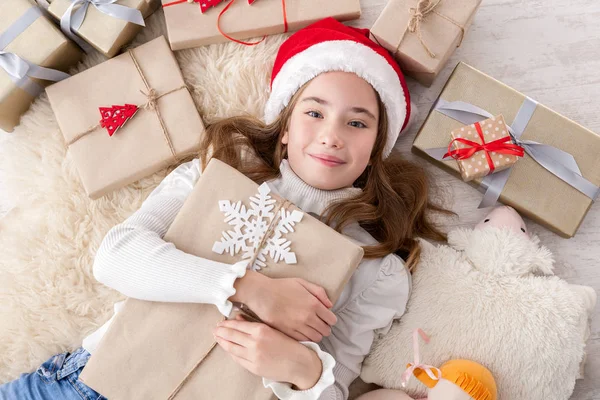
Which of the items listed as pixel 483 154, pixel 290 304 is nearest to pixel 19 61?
pixel 290 304

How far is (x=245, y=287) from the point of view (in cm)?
119

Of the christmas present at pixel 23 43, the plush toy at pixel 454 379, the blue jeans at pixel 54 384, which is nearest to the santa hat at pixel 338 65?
the plush toy at pixel 454 379

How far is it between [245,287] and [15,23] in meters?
1.24

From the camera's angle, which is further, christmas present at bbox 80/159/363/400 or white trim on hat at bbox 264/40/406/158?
white trim on hat at bbox 264/40/406/158

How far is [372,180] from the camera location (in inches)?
63.4

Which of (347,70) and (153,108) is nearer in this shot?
(347,70)

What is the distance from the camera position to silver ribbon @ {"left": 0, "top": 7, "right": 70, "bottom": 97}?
163 centimetres

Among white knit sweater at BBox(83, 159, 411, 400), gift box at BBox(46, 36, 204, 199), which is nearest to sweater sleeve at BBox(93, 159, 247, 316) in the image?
white knit sweater at BBox(83, 159, 411, 400)

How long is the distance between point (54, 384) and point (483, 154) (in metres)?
1.51

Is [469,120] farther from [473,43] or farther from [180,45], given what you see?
[180,45]

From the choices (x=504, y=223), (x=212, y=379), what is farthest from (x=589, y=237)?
(x=212, y=379)

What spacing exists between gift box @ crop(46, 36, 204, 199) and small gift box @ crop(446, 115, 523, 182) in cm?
88

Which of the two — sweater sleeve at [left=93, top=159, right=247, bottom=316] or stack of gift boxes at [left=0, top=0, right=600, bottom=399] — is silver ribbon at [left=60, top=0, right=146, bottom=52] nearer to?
stack of gift boxes at [left=0, top=0, right=600, bottom=399]

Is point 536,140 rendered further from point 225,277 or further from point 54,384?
point 54,384
